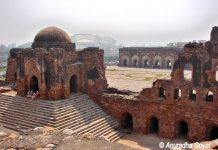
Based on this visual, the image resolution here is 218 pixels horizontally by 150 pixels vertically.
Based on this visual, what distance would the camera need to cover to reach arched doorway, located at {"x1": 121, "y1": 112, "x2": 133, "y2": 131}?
18.4 m

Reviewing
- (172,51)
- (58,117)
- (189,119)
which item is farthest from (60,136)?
(172,51)

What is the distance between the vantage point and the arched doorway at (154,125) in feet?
58.1

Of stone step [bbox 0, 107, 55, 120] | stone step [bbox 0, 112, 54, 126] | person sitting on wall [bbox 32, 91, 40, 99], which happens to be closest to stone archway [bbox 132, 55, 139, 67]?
person sitting on wall [bbox 32, 91, 40, 99]

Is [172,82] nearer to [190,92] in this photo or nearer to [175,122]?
[190,92]

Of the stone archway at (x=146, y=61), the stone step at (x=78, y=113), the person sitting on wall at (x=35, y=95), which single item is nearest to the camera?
the stone step at (x=78, y=113)

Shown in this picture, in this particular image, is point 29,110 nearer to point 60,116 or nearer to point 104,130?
point 60,116

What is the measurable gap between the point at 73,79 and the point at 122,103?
4.08 m

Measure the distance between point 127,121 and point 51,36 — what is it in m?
8.13

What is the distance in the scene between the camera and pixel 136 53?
42344mm

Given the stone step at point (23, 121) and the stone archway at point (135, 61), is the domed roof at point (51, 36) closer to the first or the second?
the stone step at point (23, 121)

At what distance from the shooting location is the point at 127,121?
61.8 ft

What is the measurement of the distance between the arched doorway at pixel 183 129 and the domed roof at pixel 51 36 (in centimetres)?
1012

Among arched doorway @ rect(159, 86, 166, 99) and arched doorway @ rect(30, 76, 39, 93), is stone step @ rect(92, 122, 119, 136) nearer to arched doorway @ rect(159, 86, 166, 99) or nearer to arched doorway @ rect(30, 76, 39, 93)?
arched doorway @ rect(159, 86, 166, 99)

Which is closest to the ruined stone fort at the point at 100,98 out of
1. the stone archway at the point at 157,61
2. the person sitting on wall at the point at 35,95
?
the person sitting on wall at the point at 35,95
